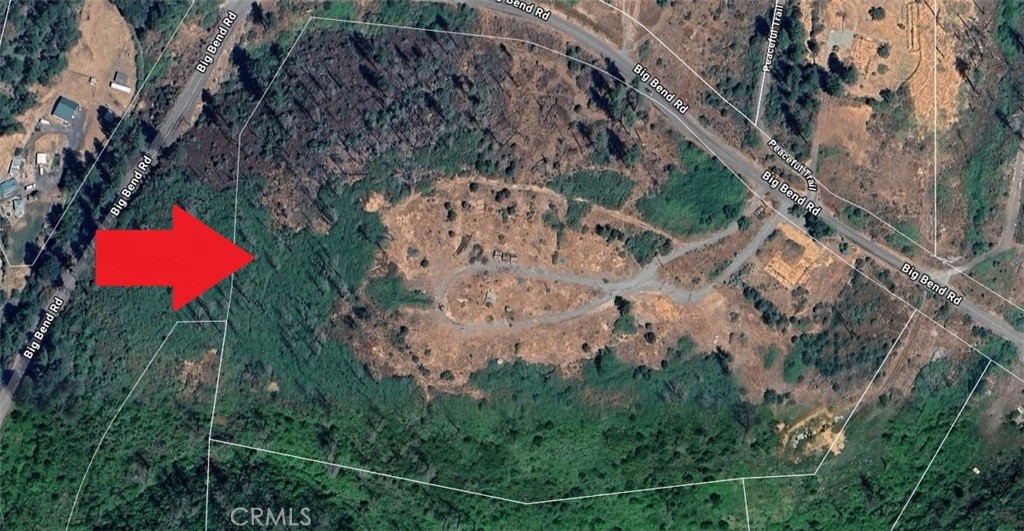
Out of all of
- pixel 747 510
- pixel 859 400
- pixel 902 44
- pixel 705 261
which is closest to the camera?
pixel 705 261

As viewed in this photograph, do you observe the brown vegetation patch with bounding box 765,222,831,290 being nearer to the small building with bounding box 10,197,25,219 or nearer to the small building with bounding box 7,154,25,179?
the small building with bounding box 10,197,25,219

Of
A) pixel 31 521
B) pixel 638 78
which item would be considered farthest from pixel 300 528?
pixel 638 78

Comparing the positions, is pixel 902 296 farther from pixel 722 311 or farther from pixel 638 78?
pixel 638 78

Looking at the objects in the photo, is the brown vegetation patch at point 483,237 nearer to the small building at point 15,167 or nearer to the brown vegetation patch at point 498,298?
the brown vegetation patch at point 498,298

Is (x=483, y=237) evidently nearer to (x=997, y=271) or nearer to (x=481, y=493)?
(x=481, y=493)

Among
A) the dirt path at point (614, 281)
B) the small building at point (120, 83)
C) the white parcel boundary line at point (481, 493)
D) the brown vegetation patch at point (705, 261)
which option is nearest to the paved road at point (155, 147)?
the small building at point (120, 83)

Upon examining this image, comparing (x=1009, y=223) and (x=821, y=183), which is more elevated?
(x=1009, y=223)

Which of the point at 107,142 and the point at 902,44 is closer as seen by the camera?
the point at 107,142

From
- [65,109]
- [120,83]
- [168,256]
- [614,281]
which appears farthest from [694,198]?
[65,109]

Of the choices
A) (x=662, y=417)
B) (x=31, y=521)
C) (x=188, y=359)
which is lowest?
(x=31, y=521)
